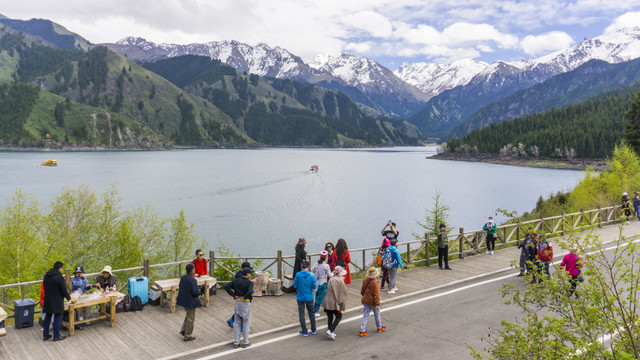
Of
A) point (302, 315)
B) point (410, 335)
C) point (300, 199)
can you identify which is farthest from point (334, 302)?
point (300, 199)

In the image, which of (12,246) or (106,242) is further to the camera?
(106,242)

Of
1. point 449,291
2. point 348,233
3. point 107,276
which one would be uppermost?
point 107,276

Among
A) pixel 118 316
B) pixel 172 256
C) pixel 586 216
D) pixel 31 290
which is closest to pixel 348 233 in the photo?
pixel 172 256

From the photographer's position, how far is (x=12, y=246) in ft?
88.4

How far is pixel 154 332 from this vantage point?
13.2 m

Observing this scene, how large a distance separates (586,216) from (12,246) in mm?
43104

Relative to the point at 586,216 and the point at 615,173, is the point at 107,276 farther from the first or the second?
the point at 615,173

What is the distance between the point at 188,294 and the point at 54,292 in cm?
406

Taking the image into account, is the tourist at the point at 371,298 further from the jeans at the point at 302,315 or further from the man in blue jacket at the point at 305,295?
the man in blue jacket at the point at 305,295

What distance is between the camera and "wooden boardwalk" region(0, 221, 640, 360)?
38.4 feet

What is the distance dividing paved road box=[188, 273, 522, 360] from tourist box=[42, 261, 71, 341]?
481 centimetres

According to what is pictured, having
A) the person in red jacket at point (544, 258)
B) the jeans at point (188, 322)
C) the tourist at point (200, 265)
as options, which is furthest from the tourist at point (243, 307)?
the person in red jacket at point (544, 258)

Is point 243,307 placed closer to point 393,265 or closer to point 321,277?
point 321,277

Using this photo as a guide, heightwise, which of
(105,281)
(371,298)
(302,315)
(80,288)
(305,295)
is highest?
(105,281)
